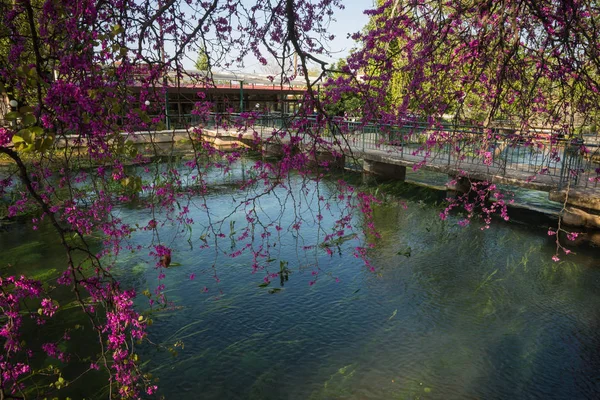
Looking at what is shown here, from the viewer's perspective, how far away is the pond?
17.4 feet

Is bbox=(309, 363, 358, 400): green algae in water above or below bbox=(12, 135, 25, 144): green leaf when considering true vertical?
below

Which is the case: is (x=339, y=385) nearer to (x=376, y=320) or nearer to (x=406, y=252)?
(x=376, y=320)

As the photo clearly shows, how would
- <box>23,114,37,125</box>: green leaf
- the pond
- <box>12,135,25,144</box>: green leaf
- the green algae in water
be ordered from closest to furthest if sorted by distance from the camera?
<box>12,135,25,144</box>: green leaf < <box>23,114,37,125</box>: green leaf < the green algae in water < the pond

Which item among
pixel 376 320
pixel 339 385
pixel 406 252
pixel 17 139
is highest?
pixel 17 139

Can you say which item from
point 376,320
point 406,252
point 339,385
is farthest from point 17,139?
point 406,252

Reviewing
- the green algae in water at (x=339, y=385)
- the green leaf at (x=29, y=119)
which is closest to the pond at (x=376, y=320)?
the green algae in water at (x=339, y=385)

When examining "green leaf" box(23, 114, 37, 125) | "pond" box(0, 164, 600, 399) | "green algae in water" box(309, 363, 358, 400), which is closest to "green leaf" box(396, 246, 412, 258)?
"pond" box(0, 164, 600, 399)

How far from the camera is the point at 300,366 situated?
221 inches

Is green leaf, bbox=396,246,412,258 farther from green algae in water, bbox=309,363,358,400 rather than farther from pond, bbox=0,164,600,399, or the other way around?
green algae in water, bbox=309,363,358,400

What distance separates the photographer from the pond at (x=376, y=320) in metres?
5.32

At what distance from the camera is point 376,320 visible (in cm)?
655

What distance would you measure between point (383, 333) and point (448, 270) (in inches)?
102

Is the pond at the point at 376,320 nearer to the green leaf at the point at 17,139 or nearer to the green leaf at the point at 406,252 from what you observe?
the green leaf at the point at 406,252

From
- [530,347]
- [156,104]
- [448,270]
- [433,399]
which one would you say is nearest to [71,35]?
[156,104]
